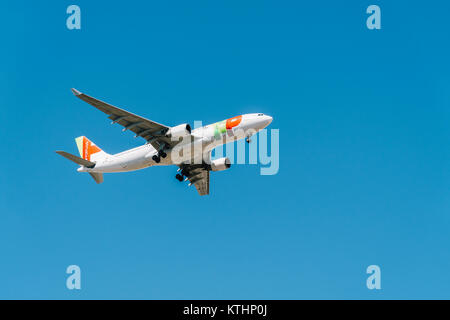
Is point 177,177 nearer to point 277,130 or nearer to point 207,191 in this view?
point 207,191

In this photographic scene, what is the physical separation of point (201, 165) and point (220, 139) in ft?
30.2

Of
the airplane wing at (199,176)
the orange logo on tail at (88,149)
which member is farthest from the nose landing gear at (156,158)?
the orange logo on tail at (88,149)

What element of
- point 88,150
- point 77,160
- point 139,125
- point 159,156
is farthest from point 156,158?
point 88,150

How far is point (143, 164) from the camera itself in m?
61.7

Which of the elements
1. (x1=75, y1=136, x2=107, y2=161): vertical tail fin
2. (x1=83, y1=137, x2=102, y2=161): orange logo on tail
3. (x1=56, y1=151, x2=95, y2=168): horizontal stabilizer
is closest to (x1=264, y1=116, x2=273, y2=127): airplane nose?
(x1=75, y1=136, x2=107, y2=161): vertical tail fin

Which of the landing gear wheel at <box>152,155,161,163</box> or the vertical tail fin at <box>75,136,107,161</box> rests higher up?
the vertical tail fin at <box>75,136,107,161</box>

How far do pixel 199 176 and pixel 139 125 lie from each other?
42.7 ft

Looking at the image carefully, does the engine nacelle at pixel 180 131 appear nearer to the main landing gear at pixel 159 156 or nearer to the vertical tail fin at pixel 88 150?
the main landing gear at pixel 159 156

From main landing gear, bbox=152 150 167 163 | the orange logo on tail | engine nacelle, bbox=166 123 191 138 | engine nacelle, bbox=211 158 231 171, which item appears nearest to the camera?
engine nacelle, bbox=166 123 191 138

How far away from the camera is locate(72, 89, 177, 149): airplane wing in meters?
56.8

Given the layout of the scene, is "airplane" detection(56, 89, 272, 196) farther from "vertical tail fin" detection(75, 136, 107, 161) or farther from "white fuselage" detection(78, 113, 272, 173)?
"vertical tail fin" detection(75, 136, 107, 161)

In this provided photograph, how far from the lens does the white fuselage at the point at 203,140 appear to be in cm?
5747

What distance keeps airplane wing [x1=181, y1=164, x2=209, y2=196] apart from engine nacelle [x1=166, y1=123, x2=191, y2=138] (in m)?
9.13

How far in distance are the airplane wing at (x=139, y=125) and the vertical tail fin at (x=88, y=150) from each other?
323 inches
